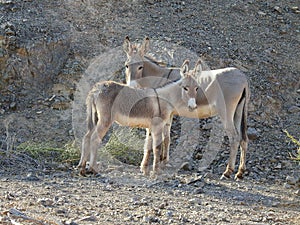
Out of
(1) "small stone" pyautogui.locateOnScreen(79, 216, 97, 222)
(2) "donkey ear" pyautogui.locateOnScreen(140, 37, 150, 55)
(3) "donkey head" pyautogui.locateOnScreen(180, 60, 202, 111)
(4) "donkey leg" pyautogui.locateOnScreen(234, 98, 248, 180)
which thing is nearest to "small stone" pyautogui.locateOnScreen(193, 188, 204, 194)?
(3) "donkey head" pyautogui.locateOnScreen(180, 60, 202, 111)

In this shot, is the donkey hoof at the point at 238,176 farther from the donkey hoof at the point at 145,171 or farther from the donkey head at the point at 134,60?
the donkey head at the point at 134,60

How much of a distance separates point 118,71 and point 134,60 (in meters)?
1.96

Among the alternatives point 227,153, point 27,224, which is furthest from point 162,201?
point 227,153

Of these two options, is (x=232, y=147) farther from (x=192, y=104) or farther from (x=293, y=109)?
(x=293, y=109)

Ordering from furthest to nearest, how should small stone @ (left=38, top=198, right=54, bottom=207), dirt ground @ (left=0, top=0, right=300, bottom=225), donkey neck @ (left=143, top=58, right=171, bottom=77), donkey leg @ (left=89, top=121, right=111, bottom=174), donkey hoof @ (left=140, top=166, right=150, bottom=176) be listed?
donkey neck @ (left=143, top=58, right=171, bottom=77)
donkey hoof @ (left=140, top=166, right=150, bottom=176)
donkey leg @ (left=89, top=121, right=111, bottom=174)
dirt ground @ (left=0, top=0, right=300, bottom=225)
small stone @ (left=38, top=198, right=54, bottom=207)

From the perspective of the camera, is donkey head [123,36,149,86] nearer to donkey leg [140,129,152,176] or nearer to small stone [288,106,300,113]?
donkey leg [140,129,152,176]

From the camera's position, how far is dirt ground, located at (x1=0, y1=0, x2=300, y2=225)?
751cm

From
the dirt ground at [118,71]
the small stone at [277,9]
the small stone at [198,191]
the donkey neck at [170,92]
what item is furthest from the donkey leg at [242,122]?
the small stone at [277,9]

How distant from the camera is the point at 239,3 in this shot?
17375 millimetres

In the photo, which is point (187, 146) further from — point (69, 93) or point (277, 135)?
point (69, 93)

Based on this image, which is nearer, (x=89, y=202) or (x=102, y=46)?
(x=89, y=202)

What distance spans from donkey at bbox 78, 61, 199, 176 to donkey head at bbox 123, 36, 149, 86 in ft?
3.94

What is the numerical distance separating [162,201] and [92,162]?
224 centimetres

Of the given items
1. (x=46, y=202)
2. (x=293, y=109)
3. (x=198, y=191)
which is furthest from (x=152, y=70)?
(x=46, y=202)
